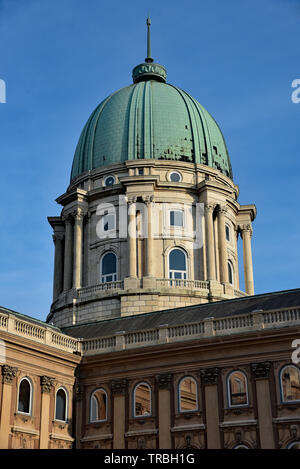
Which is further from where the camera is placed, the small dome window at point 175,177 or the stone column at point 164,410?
the small dome window at point 175,177

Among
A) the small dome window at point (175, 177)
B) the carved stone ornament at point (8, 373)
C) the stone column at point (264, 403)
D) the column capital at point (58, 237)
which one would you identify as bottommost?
the stone column at point (264, 403)

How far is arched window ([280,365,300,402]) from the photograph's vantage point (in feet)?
127

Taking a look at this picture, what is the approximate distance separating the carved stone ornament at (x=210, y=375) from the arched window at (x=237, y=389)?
70 cm

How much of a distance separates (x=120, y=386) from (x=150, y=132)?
86.6 ft

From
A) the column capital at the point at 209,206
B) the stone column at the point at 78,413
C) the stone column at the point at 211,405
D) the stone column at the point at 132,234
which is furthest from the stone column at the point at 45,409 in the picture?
the column capital at the point at 209,206

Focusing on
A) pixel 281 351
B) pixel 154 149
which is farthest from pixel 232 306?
pixel 154 149

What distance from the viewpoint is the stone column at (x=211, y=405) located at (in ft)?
129

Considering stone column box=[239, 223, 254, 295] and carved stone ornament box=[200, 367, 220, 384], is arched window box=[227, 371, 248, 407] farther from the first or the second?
stone column box=[239, 223, 254, 295]

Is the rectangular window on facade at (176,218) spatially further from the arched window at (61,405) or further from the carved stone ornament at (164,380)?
the arched window at (61,405)

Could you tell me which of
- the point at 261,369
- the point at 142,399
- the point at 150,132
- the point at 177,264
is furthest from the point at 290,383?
the point at 150,132

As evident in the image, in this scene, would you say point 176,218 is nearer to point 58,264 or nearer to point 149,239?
point 149,239

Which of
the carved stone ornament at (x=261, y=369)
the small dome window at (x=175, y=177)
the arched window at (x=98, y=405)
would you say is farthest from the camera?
the small dome window at (x=175, y=177)

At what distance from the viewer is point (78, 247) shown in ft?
200
